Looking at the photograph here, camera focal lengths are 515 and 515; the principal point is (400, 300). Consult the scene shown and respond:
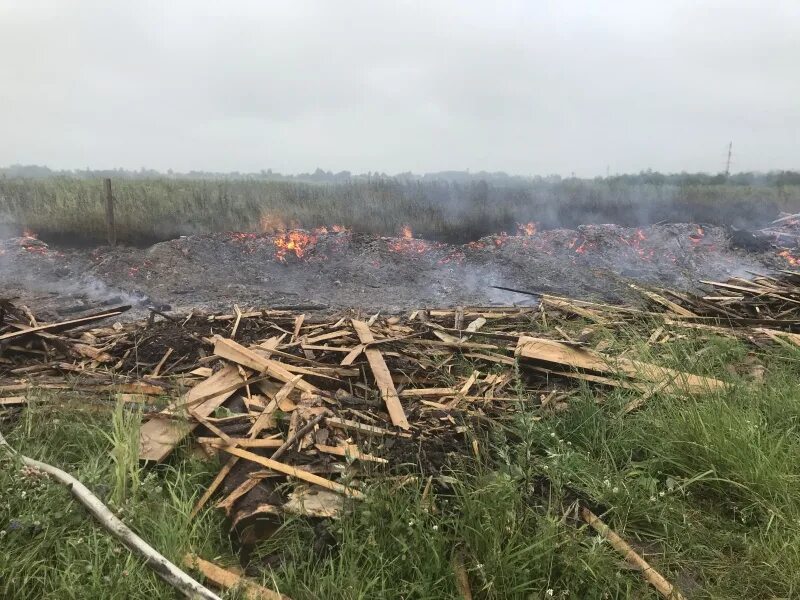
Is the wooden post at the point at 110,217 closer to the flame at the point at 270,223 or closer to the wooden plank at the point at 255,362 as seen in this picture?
the flame at the point at 270,223

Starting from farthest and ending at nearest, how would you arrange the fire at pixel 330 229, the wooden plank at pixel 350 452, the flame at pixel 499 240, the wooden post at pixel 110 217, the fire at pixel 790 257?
the fire at pixel 330 229 → the flame at pixel 499 240 → the fire at pixel 790 257 → the wooden post at pixel 110 217 → the wooden plank at pixel 350 452

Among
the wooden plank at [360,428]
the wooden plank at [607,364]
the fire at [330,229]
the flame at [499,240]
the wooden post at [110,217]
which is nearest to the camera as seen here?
the wooden plank at [360,428]

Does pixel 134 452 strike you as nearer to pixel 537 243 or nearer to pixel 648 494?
pixel 648 494

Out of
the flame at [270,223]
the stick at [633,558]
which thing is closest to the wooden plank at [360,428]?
the stick at [633,558]

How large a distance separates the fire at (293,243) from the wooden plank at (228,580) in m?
9.77

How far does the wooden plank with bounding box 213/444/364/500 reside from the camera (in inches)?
104

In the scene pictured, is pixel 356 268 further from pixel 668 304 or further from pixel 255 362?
pixel 255 362

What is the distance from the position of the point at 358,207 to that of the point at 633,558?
14865 mm

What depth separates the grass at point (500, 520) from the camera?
236 centimetres

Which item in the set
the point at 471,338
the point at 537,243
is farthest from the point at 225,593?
the point at 537,243

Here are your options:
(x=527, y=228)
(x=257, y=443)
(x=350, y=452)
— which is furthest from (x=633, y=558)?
(x=527, y=228)

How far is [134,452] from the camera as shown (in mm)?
2900

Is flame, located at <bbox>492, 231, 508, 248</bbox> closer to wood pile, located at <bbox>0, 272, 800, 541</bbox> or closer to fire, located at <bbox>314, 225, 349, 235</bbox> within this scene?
fire, located at <bbox>314, 225, 349, 235</bbox>

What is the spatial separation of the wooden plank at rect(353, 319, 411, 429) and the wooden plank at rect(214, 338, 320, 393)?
0.48 meters
